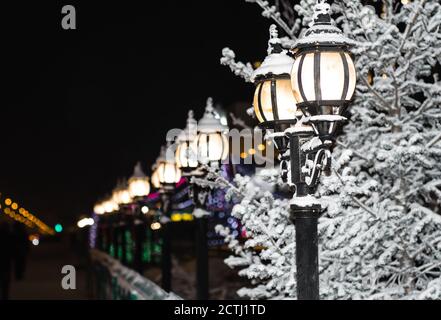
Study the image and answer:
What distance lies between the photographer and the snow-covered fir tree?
827 cm

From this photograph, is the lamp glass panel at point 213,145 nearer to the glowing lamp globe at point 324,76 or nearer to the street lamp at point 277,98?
the street lamp at point 277,98

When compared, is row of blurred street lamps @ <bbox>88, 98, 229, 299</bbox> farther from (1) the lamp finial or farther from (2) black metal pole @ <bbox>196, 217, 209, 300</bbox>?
(1) the lamp finial

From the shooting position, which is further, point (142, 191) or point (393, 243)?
point (142, 191)

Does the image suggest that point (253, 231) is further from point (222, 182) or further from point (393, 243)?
point (393, 243)

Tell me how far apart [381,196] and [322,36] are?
12.0 feet

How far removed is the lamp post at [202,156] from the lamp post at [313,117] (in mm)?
4062

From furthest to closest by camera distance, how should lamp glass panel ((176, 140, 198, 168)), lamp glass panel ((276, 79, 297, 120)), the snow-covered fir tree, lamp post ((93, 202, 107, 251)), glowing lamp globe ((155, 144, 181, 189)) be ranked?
lamp post ((93, 202, 107, 251)), glowing lamp globe ((155, 144, 181, 189)), lamp glass panel ((176, 140, 198, 168)), the snow-covered fir tree, lamp glass panel ((276, 79, 297, 120))

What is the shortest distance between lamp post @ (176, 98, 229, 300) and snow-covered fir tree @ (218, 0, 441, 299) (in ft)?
5.95

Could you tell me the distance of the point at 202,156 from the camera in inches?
416

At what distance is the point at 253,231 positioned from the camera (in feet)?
27.8

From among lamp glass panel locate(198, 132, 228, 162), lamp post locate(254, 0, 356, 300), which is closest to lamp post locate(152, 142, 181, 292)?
lamp glass panel locate(198, 132, 228, 162)

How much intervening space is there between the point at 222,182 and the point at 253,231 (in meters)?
1.04

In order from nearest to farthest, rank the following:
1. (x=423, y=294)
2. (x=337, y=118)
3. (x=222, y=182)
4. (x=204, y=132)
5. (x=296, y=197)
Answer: (x=337, y=118), (x=296, y=197), (x=423, y=294), (x=222, y=182), (x=204, y=132)

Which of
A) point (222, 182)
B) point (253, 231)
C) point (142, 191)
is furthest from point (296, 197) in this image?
point (142, 191)
